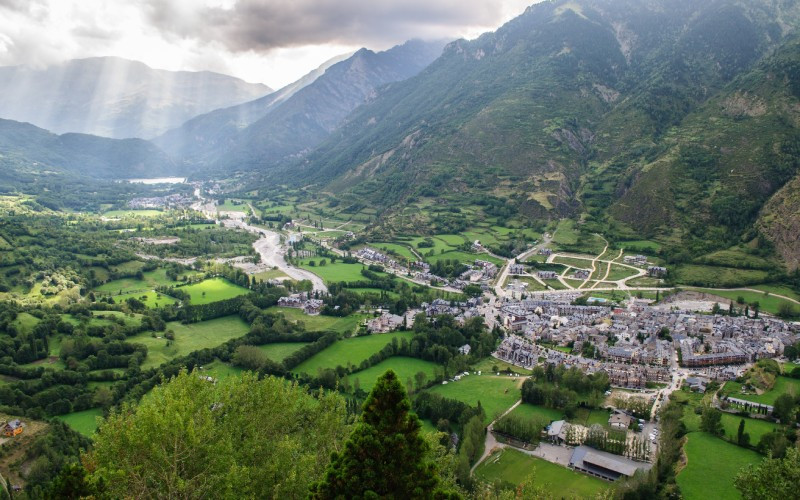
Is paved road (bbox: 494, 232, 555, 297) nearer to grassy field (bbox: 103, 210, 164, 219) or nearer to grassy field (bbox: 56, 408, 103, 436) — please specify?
grassy field (bbox: 56, 408, 103, 436)

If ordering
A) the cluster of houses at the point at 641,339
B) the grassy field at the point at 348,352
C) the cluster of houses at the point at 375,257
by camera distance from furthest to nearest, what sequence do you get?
the cluster of houses at the point at 375,257 < the grassy field at the point at 348,352 < the cluster of houses at the point at 641,339

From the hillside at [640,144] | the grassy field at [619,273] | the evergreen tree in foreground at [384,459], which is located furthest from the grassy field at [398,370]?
the hillside at [640,144]

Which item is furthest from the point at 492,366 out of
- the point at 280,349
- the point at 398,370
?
the point at 280,349

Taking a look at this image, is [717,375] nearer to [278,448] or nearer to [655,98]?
[278,448]

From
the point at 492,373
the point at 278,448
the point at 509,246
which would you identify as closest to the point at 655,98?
the point at 509,246

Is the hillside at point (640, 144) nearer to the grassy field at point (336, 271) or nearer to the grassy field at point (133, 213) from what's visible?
the grassy field at point (336, 271)

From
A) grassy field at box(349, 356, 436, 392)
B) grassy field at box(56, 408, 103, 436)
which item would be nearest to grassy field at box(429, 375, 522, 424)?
grassy field at box(349, 356, 436, 392)
